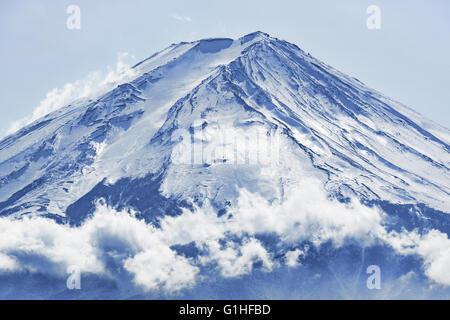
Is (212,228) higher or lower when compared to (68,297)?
higher
